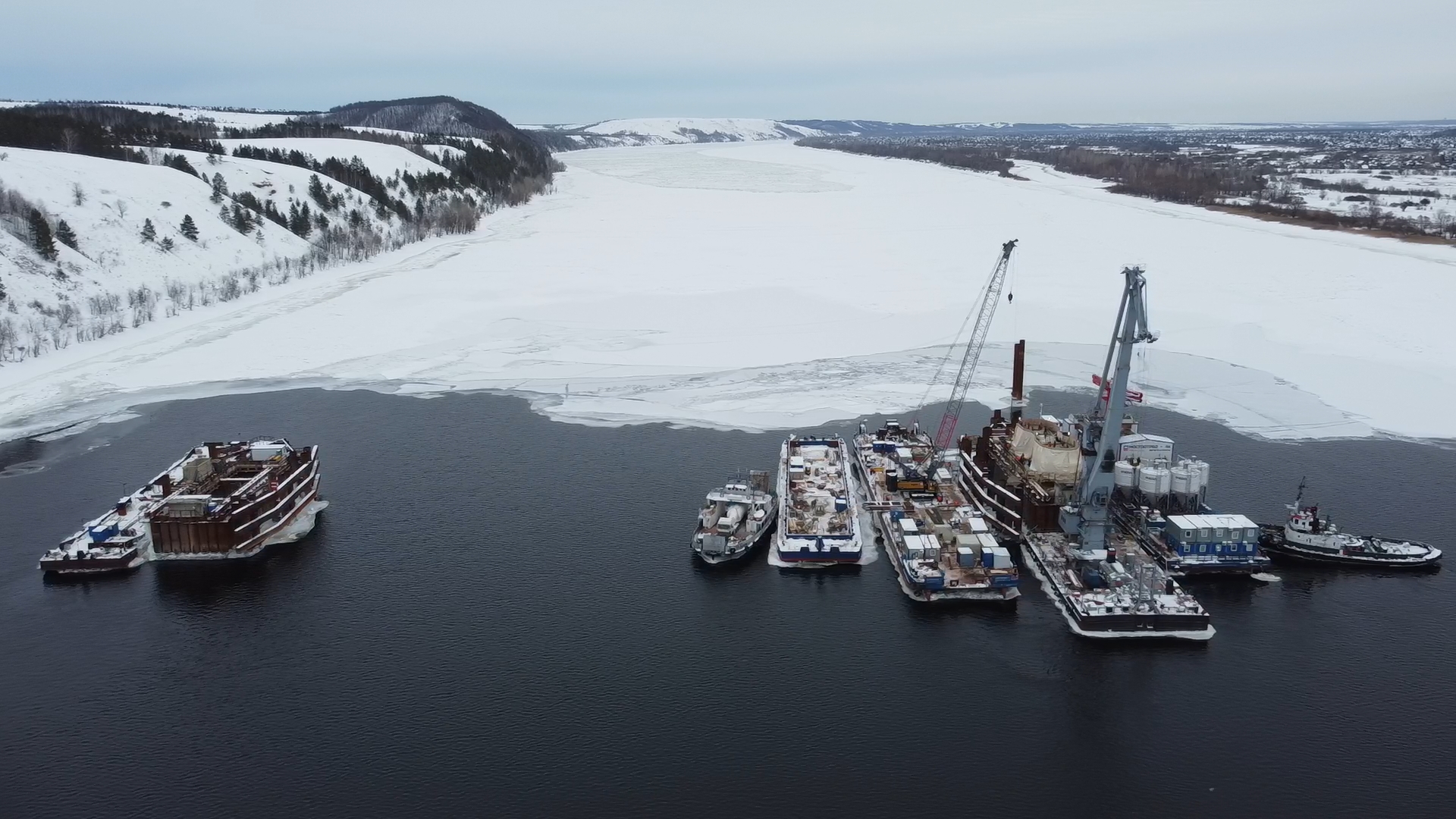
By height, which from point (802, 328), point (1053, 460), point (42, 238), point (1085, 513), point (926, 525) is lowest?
point (926, 525)

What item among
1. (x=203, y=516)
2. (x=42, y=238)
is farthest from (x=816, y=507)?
(x=42, y=238)

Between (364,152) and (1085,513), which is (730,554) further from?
(364,152)

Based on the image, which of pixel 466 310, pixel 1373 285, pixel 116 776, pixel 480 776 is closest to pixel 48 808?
pixel 116 776

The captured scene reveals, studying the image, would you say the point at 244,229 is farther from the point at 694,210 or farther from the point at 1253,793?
the point at 1253,793

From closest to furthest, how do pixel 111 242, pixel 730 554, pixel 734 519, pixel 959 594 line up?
pixel 959 594
pixel 730 554
pixel 734 519
pixel 111 242

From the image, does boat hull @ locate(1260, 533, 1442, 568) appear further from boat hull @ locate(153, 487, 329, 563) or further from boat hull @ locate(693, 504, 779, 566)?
→ boat hull @ locate(153, 487, 329, 563)

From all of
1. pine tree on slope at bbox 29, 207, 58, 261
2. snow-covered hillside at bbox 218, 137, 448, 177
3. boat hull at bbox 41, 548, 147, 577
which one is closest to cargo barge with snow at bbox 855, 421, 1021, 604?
boat hull at bbox 41, 548, 147, 577
